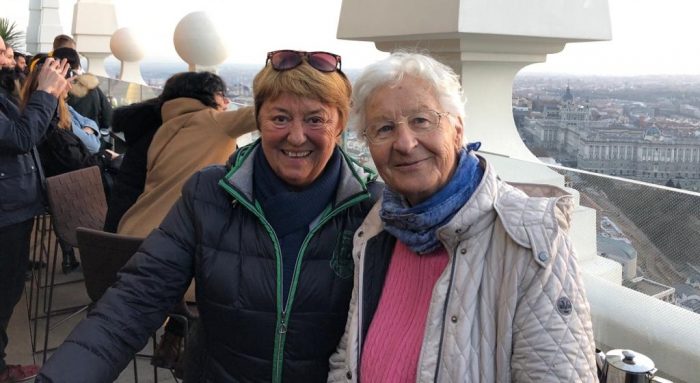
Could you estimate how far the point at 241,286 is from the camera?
1.65 metres

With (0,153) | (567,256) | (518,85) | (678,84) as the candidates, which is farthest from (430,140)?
(0,153)

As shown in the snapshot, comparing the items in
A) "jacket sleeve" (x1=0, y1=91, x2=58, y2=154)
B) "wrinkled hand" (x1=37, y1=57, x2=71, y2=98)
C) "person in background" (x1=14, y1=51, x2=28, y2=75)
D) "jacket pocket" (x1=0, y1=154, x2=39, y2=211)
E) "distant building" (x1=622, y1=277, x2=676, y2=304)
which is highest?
"person in background" (x1=14, y1=51, x2=28, y2=75)

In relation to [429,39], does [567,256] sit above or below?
below

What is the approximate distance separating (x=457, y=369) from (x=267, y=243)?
59 cm

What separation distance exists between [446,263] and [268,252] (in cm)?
46

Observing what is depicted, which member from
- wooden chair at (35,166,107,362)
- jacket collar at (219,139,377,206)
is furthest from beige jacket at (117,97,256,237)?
jacket collar at (219,139,377,206)

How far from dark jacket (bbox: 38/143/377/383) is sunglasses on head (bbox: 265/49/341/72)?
1.02ft

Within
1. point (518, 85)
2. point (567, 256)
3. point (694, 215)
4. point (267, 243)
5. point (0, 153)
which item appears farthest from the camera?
point (518, 85)

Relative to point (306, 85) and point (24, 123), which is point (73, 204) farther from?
point (306, 85)

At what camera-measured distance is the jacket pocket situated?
3.42m

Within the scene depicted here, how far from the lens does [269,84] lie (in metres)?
1.75

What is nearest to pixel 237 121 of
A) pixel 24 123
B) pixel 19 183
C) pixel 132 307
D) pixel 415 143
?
pixel 24 123

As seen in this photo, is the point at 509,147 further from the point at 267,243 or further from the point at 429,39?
the point at 267,243

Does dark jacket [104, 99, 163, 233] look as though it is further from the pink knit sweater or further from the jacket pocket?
the pink knit sweater
